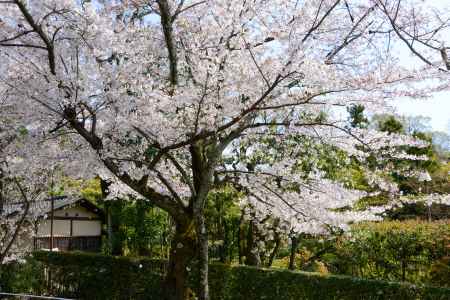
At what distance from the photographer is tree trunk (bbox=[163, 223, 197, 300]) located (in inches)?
241

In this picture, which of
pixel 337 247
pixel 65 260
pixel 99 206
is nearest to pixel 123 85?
pixel 337 247

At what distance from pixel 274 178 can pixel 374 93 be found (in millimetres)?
2442

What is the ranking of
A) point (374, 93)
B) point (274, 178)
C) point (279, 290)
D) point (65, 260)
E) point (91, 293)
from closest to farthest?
point (374, 93) < point (274, 178) < point (279, 290) < point (91, 293) < point (65, 260)

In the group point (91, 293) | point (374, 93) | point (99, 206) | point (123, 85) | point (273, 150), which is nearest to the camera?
point (374, 93)

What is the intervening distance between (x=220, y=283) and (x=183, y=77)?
13.3 ft

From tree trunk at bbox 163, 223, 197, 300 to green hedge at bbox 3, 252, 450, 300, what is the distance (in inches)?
85.4

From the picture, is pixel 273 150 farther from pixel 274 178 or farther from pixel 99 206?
pixel 99 206

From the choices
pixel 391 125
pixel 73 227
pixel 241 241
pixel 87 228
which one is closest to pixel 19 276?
pixel 241 241

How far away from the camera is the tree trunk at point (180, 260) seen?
612 centimetres

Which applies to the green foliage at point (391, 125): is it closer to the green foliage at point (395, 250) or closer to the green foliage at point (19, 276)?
the green foliage at point (395, 250)

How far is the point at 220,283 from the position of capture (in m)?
8.45

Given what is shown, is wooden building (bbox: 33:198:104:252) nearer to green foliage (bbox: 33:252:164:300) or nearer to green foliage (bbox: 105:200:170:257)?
green foliage (bbox: 105:200:170:257)

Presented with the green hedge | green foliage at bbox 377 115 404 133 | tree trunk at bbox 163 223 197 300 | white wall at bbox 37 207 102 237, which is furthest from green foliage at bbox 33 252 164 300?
green foliage at bbox 377 115 404 133

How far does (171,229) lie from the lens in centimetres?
1447
